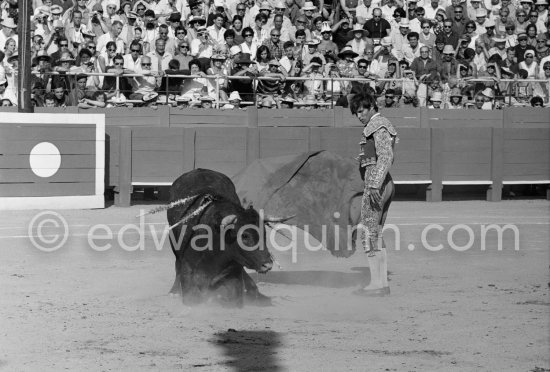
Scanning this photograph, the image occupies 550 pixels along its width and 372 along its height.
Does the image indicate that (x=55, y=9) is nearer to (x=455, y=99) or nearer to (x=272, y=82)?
(x=272, y=82)

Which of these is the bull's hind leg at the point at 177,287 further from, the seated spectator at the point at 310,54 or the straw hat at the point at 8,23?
the seated spectator at the point at 310,54

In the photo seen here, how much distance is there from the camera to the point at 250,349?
6.19 meters

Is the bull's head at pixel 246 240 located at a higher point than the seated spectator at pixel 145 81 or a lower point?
lower

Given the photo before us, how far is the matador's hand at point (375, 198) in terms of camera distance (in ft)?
25.7

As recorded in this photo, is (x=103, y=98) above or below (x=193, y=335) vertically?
above

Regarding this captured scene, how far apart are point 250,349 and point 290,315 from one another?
1.18 m

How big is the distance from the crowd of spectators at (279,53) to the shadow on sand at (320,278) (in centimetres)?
622

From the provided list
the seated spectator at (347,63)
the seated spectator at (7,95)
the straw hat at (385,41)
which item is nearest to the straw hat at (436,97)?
the straw hat at (385,41)

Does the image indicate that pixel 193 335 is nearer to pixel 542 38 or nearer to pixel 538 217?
pixel 538 217

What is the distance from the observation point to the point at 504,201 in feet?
55.6

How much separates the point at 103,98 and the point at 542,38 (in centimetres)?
754

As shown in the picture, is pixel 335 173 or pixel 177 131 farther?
pixel 177 131

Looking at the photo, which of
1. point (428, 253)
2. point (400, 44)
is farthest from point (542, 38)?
point (428, 253)

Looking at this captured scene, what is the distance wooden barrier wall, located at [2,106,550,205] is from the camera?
15367 mm
